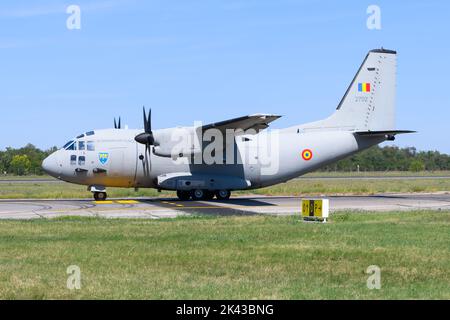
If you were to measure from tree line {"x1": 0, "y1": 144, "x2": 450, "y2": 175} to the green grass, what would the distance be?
96344mm

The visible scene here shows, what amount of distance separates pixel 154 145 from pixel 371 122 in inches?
538

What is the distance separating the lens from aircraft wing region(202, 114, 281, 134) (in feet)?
105

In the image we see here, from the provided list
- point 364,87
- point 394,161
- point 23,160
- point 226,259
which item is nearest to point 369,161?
point 394,161

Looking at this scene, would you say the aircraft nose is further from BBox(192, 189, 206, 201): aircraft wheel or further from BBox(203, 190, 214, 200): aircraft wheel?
BBox(203, 190, 214, 200): aircraft wheel

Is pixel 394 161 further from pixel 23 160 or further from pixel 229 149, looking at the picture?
pixel 229 149

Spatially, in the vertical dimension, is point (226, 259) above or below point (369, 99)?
below

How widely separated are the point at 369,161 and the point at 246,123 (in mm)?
110697

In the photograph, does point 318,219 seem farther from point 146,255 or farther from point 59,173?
point 59,173

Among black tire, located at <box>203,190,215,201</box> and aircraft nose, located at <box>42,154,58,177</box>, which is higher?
aircraft nose, located at <box>42,154,58,177</box>

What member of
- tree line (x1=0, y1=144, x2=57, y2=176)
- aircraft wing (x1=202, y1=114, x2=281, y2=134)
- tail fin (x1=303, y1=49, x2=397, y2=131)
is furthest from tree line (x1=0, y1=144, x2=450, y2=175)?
aircraft wing (x1=202, y1=114, x2=281, y2=134)

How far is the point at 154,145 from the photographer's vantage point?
34219 mm

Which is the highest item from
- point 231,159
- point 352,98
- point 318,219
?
point 352,98

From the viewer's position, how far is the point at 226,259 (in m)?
14.6
